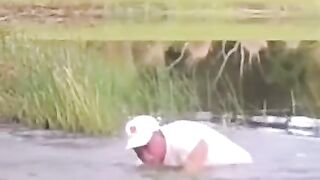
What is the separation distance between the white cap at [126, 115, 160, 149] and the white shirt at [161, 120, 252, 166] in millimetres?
18

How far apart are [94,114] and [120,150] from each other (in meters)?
0.07

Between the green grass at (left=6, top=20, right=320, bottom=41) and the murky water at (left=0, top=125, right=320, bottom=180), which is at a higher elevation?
the green grass at (left=6, top=20, right=320, bottom=41)

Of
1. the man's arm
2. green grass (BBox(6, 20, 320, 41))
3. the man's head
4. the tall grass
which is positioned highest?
green grass (BBox(6, 20, 320, 41))

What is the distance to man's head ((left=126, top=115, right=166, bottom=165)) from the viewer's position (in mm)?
973

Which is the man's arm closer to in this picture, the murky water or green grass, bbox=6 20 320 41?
the murky water

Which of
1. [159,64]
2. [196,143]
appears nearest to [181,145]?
[196,143]

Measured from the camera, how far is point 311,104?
977 millimetres

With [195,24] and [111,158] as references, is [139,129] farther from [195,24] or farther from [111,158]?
[195,24]

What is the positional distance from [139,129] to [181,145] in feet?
0.22

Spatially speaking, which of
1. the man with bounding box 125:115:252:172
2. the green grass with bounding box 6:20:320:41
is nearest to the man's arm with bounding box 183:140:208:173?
the man with bounding box 125:115:252:172

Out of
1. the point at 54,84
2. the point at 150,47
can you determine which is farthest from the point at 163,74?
the point at 54,84

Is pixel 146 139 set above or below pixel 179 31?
below

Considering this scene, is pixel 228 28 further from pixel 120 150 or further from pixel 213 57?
pixel 120 150

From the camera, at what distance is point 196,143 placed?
0.98 meters
